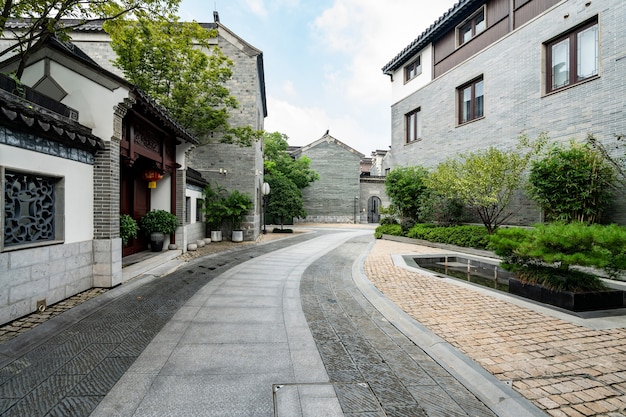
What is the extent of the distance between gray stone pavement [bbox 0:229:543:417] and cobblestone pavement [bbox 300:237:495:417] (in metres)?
0.01

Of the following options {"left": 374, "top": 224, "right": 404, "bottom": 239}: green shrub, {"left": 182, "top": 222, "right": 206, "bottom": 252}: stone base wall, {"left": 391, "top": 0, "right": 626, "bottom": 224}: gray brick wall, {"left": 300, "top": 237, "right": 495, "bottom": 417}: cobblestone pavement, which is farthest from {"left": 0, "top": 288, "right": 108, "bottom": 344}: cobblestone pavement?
{"left": 391, "top": 0, "right": 626, "bottom": 224}: gray brick wall

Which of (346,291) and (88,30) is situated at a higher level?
(88,30)

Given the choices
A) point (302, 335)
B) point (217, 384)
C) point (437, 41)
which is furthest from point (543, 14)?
point (217, 384)

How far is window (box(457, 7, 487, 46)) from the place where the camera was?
475 inches

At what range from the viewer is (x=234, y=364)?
2812 mm

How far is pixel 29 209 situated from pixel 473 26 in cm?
1598

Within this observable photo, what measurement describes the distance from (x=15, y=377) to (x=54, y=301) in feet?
7.69

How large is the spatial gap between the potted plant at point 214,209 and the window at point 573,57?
12.8 meters

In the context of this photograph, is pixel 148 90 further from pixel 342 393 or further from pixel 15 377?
pixel 342 393

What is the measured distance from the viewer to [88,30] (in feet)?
41.8

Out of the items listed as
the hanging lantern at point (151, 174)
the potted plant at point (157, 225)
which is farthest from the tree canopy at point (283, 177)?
the hanging lantern at point (151, 174)

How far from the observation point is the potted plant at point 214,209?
12.5m

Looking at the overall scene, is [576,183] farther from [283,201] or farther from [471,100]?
[283,201]

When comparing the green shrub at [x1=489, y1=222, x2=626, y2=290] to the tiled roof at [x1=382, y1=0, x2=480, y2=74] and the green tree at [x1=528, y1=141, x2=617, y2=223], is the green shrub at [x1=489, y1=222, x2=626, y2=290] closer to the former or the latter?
the green tree at [x1=528, y1=141, x2=617, y2=223]
